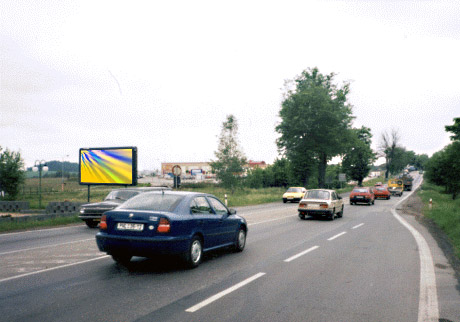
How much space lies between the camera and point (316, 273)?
730 cm

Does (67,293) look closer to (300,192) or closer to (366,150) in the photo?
(300,192)

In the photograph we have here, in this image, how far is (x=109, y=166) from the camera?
74.0 feet

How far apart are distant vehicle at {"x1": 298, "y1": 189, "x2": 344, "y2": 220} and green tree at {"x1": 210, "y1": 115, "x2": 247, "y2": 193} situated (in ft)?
100

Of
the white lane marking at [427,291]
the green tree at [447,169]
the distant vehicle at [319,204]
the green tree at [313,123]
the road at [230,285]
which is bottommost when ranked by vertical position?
the white lane marking at [427,291]

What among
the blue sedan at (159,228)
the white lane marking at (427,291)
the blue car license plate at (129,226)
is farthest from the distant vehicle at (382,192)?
the blue car license plate at (129,226)

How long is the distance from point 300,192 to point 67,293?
31880mm

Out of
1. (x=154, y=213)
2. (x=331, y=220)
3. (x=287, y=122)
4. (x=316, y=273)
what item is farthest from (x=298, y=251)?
(x=287, y=122)

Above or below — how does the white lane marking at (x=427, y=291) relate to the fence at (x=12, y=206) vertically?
below

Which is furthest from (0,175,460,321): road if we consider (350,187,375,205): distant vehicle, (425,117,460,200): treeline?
(350,187,375,205): distant vehicle

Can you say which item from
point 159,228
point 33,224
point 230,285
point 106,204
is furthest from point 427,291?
point 33,224

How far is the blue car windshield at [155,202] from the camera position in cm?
745

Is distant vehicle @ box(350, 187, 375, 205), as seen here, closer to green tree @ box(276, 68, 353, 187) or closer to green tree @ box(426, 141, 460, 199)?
green tree @ box(426, 141, 460, 199)

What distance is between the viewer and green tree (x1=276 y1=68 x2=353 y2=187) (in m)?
50.5

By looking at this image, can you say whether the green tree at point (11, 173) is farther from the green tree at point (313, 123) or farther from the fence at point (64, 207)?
the green tree at point (313, 123)
